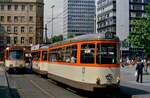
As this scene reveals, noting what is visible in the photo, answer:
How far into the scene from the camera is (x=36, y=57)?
43.3 meters

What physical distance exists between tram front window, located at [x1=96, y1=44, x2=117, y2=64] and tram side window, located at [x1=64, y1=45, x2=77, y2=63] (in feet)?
7.24

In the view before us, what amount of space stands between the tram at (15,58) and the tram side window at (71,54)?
2023 cm

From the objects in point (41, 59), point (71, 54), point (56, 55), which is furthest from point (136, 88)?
point (41, 59)

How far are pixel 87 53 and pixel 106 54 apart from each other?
95 cm

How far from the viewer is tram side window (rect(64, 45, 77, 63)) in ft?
74.9

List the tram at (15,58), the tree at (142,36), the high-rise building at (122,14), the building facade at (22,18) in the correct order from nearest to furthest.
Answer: the tram at (15,58)
the tree at (142,36)
the building facade at (22,18)
the high-rise building at (122,14)

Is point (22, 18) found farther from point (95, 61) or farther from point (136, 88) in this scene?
point (95, 61)

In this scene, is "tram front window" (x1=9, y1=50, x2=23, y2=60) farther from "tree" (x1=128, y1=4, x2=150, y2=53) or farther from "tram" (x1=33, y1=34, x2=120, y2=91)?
"tram" (x1=33, y1=34, x2=120, y2=91)

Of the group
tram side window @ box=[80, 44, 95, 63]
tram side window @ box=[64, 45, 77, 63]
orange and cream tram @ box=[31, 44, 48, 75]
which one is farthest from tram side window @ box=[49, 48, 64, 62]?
tram side window @ box=[80, 44, 95, 63]

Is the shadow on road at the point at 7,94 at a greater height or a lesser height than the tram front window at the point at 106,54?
lesser

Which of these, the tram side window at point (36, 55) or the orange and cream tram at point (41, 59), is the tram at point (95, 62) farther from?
the tram side window at point (36, 55)

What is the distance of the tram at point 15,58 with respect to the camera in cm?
4494

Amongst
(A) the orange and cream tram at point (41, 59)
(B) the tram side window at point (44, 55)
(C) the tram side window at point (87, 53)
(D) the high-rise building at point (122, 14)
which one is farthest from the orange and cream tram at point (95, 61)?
(D) the high-rise building at point (122, 14)

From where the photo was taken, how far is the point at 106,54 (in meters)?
20.8
